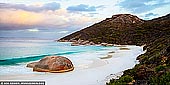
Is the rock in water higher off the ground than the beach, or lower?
higher

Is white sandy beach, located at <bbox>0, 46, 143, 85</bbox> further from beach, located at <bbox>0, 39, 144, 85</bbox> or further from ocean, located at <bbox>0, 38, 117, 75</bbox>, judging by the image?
ocean, located at <bbox>0, 38, 117, 75</bbox>

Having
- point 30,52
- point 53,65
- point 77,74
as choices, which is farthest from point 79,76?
point 30,52

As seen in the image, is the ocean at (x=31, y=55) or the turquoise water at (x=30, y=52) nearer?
the ocean at (x=31, y=55)

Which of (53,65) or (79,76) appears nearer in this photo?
(79,76)

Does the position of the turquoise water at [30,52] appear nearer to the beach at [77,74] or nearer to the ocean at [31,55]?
the ocean at [31,55]

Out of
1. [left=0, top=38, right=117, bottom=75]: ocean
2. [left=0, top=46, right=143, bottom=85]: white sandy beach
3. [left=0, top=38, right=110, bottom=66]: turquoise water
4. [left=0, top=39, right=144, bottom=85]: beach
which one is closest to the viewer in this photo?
[left=0, top=46, right=143, bottom=85]: white sandy beach

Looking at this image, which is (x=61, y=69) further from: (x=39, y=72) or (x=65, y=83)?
(x=65, y=83)

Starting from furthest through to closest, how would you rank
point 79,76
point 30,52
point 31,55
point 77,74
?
point 30,52
point 31,55
point 77,74
point 79,76

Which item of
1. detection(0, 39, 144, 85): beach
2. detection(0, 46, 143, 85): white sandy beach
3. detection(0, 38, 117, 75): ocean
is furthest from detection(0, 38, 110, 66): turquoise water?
detection(0, 46, 143, 85): white sandy beach

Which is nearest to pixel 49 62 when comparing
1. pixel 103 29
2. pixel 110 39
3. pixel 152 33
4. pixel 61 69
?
pixel 61 69

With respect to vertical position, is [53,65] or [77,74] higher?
[53,65]

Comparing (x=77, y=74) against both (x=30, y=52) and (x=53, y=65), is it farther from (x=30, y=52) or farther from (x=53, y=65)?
(x=30, y=52)

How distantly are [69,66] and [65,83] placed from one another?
21.8ft

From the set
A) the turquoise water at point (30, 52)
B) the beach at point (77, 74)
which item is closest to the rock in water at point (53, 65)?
the beach at point (77, 74)
